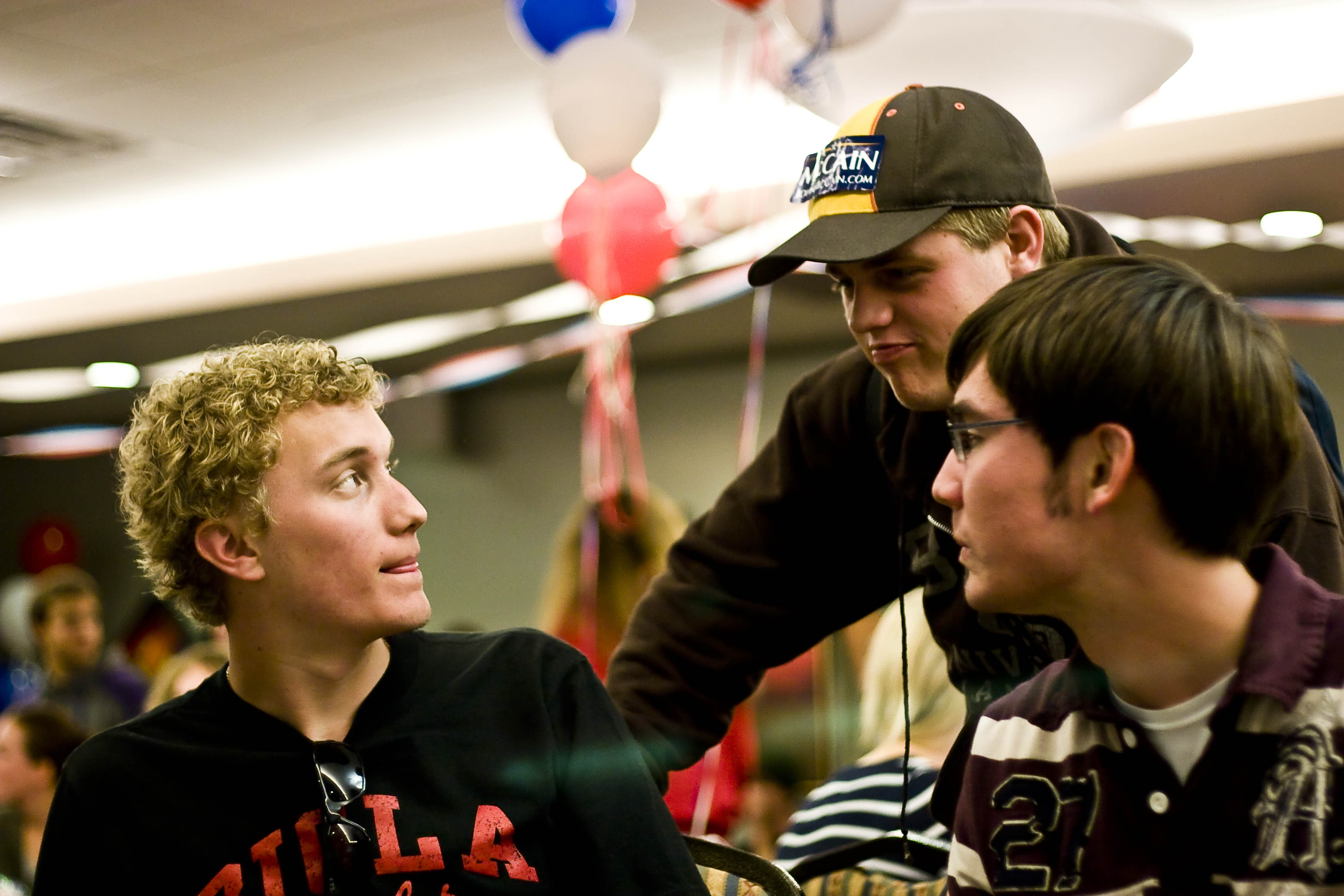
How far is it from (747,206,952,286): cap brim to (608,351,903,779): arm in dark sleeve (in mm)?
288

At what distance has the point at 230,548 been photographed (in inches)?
55.9

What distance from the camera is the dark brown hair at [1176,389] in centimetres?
103

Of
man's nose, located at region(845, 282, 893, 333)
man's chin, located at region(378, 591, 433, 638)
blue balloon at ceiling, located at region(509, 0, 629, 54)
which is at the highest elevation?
blue balloon at ceiling, located at region(509, 0, 629, 54)

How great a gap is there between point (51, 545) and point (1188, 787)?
8073 mm

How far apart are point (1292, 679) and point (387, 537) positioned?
2.80 ft

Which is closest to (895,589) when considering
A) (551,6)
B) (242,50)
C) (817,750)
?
(551,6)

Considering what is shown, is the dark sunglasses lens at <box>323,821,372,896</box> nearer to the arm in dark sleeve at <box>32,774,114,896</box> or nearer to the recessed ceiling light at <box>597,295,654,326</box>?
the arm in dark sleeve at <box>32,774,114,896</box>

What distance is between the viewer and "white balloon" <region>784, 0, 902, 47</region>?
203 cm

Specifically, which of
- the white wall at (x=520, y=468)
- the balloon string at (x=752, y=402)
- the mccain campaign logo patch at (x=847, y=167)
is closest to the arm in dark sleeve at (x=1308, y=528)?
the mccain campaign logo patch at (x=847, y=167)

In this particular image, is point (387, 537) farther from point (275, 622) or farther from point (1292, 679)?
point (1292, 679)

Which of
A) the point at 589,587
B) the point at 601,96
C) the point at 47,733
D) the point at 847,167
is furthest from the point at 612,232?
the point at 47,733

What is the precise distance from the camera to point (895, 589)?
5.64 feet

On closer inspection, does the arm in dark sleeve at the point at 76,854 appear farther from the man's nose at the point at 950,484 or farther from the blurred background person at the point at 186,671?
the blurred background person at the point at 186,671

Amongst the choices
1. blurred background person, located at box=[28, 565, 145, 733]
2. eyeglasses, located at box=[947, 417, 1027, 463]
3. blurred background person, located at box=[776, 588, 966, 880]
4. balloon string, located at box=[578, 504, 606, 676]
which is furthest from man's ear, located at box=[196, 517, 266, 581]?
blurred background person, located at box=[28, 565, 145, 733]
